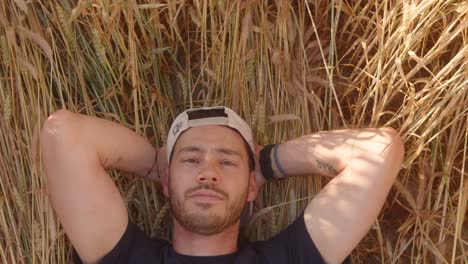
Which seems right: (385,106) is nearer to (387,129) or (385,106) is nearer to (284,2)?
(387,129)

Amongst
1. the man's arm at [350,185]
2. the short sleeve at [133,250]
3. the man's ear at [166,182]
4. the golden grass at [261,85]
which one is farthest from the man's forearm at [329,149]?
the short sleeve at [133,250]

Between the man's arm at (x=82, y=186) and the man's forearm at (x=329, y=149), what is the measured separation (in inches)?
21.7

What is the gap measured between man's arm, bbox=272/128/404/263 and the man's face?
0.73ft

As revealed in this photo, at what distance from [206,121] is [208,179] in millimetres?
213

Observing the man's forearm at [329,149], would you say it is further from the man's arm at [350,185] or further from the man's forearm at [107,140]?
the man's forearm at [107,140]

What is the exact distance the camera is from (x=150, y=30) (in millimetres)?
2453

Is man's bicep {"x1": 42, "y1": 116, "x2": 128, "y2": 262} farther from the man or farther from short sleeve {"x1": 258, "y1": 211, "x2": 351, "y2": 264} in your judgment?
short sleeve {"x1": 258, "y1": 211, "x2": 351, "y2": 264}

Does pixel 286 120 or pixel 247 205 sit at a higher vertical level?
pixel 286 120

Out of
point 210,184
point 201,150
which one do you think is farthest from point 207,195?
point 201,150

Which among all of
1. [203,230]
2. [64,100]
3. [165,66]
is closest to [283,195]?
[203,230]

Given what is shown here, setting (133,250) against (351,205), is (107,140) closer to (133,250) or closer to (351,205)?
(133,250)

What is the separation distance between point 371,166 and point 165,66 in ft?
2.62

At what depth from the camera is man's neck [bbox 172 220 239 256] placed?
7.42ft

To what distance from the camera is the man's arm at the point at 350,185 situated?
7.11 feet
